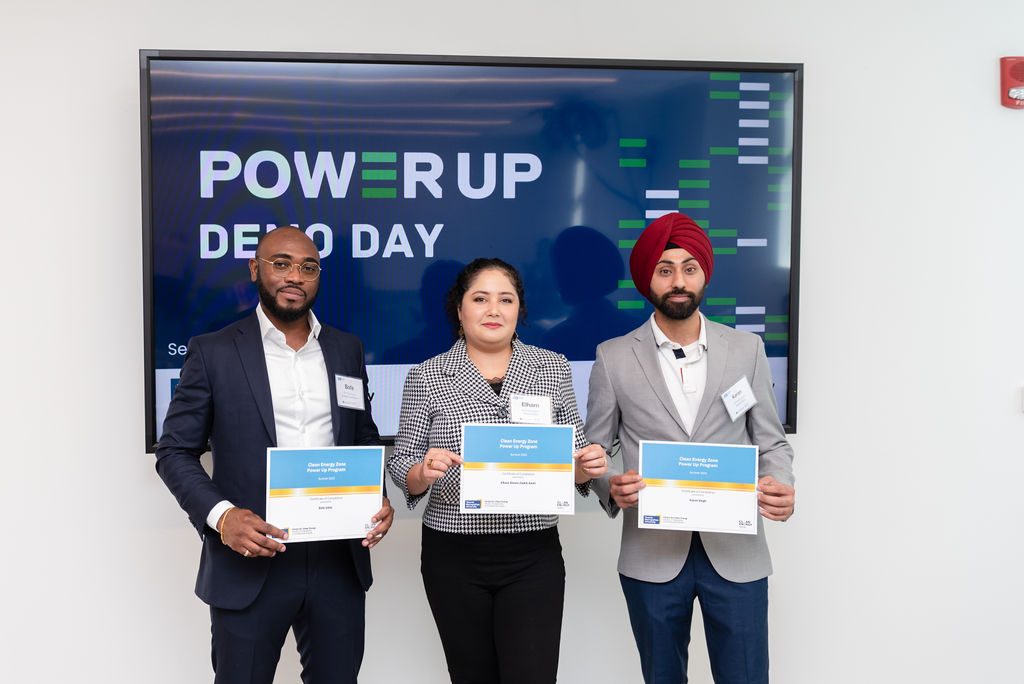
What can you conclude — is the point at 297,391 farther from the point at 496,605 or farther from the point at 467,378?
the point at 496,605

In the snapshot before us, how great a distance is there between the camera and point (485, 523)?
1938 millimetres

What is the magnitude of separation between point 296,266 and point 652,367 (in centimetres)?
105

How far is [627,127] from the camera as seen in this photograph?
2.65m

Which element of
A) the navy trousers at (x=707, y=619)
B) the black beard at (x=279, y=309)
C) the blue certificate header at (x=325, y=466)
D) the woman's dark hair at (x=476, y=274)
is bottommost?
the navy trousers at (x=707, y=619)

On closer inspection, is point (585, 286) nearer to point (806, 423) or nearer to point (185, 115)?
point (806, 423)

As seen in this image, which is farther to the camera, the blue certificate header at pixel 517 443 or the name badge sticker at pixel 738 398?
the name badge sticker at pixel 738 398

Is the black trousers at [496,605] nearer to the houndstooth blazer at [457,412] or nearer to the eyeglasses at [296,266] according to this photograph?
the houndstooth blazer at [457,412]

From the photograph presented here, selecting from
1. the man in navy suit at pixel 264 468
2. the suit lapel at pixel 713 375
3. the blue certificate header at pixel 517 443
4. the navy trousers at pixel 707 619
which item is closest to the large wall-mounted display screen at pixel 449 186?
the man in navy suit at pixel 264 468

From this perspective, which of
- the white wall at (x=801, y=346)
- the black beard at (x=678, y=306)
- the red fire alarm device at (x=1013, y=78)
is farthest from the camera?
the red fire alarm device at (x=1013, y=78)

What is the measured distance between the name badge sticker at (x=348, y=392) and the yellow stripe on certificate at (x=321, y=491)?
238mm

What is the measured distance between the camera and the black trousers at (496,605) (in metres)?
1.92

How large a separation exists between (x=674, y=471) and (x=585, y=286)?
3.17ft

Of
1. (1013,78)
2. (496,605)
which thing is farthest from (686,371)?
(1013,78)

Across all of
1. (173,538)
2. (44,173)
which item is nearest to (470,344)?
(173,538)
